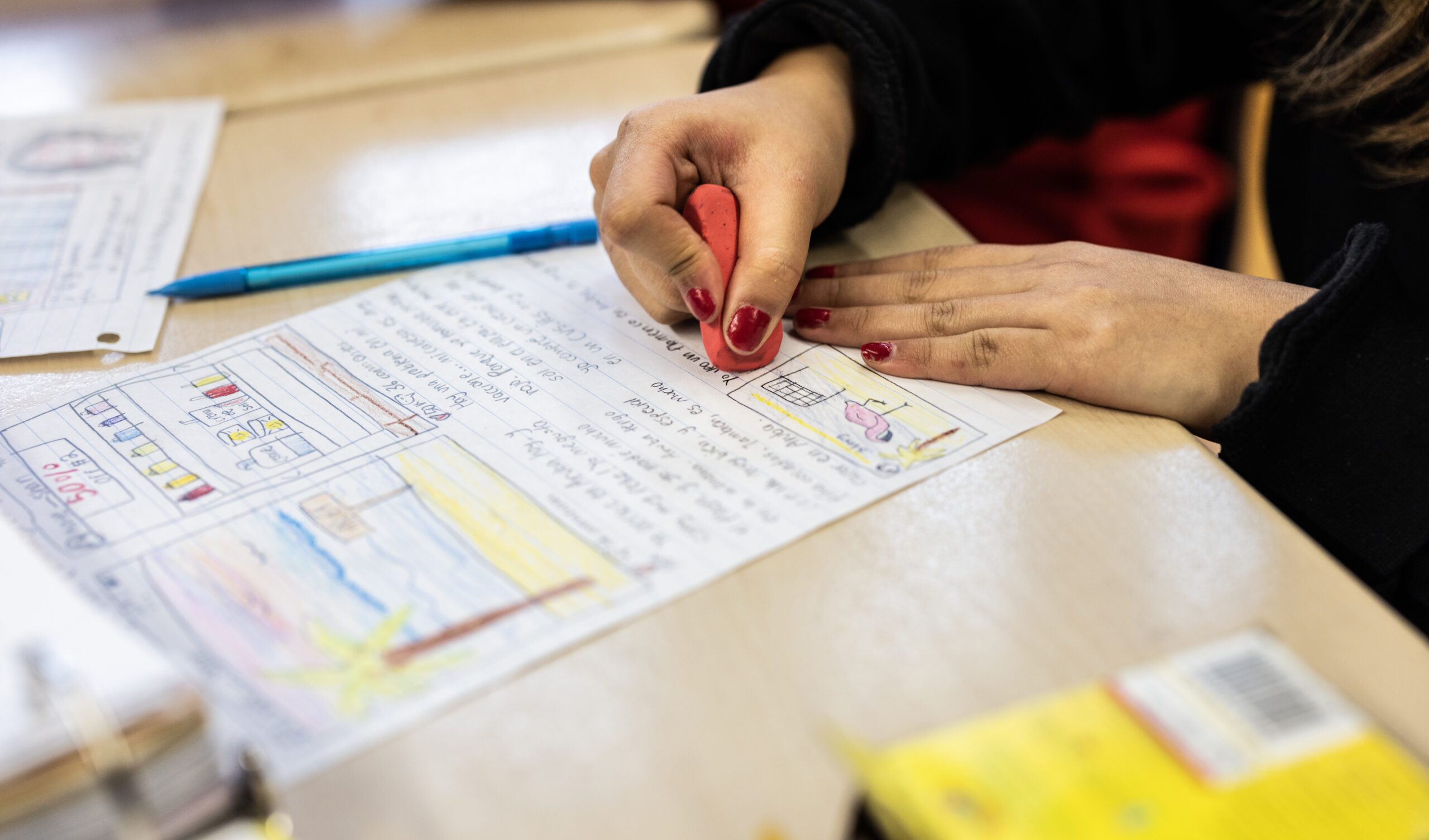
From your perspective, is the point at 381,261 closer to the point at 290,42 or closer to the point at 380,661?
the point at 380,661

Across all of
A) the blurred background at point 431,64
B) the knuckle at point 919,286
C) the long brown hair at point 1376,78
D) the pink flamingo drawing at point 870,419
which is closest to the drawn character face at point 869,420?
the pink flamingo drawing at point 870,419

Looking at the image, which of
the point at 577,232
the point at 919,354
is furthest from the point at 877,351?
the point at 577,232

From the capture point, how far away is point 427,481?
0.48m

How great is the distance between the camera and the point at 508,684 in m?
0.38

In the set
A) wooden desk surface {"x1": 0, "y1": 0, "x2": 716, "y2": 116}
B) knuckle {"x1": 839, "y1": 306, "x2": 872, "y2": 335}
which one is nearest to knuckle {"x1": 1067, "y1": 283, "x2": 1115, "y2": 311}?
knuckle {"x1": 839, "y1": 306, "x2": 872, "y2": 335}

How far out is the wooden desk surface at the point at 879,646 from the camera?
0.34 meters

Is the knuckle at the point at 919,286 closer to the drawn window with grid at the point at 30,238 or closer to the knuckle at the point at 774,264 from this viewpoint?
the knuckle at the point at 774,264

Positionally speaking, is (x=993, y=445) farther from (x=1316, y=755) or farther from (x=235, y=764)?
(x=235, y=764)

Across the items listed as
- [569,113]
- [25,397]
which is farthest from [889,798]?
[569,113]

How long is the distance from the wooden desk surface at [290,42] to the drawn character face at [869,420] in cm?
58

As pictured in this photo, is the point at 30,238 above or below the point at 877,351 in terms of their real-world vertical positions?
below

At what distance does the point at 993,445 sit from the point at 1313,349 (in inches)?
6.3

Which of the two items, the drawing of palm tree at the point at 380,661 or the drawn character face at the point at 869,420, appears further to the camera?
the drawn character face at the point at 869,420

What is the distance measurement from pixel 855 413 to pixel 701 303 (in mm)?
100
